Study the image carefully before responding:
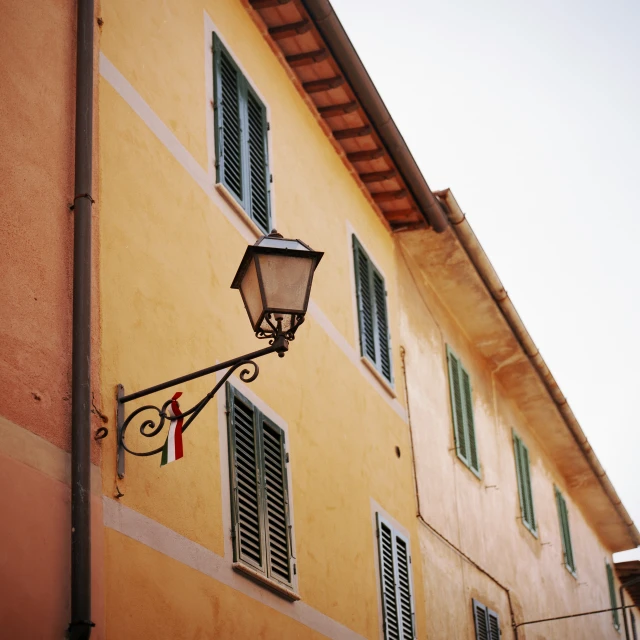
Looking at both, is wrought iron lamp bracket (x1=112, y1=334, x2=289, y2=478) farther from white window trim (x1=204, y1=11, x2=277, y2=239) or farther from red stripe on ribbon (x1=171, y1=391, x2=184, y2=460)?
white window trim (x1=204, y1=11, x2=277, y2=239)

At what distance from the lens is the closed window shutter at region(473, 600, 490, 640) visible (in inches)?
555

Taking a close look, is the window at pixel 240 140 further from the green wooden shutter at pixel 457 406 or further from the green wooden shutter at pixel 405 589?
the green wooden shutter at pixel 457 406

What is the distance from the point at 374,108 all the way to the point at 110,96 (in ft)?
16.3

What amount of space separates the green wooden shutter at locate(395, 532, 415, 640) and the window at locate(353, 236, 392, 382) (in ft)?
5.68

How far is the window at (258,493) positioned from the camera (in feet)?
28.2

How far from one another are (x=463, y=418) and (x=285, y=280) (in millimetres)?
8997

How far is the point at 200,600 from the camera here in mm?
7730

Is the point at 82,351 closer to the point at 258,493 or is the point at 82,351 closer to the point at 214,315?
the point at 214,315

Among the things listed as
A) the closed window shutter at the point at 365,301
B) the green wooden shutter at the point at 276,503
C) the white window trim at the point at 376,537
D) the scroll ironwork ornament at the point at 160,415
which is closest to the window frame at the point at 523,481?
the white window trim at the point at 376,537

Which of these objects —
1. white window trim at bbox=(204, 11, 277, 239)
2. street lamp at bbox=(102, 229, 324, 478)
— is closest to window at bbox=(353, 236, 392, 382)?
white window trim at bbox=(204, 11, 277, 239)

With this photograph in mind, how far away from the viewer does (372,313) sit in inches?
511

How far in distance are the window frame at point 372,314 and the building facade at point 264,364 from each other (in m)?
0.03

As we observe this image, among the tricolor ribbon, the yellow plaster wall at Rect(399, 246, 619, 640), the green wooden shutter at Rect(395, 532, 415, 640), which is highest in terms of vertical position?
the yellow plaster wall at Rect(399, 246, 619, 640)

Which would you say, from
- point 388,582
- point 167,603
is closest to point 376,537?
point 388,582
